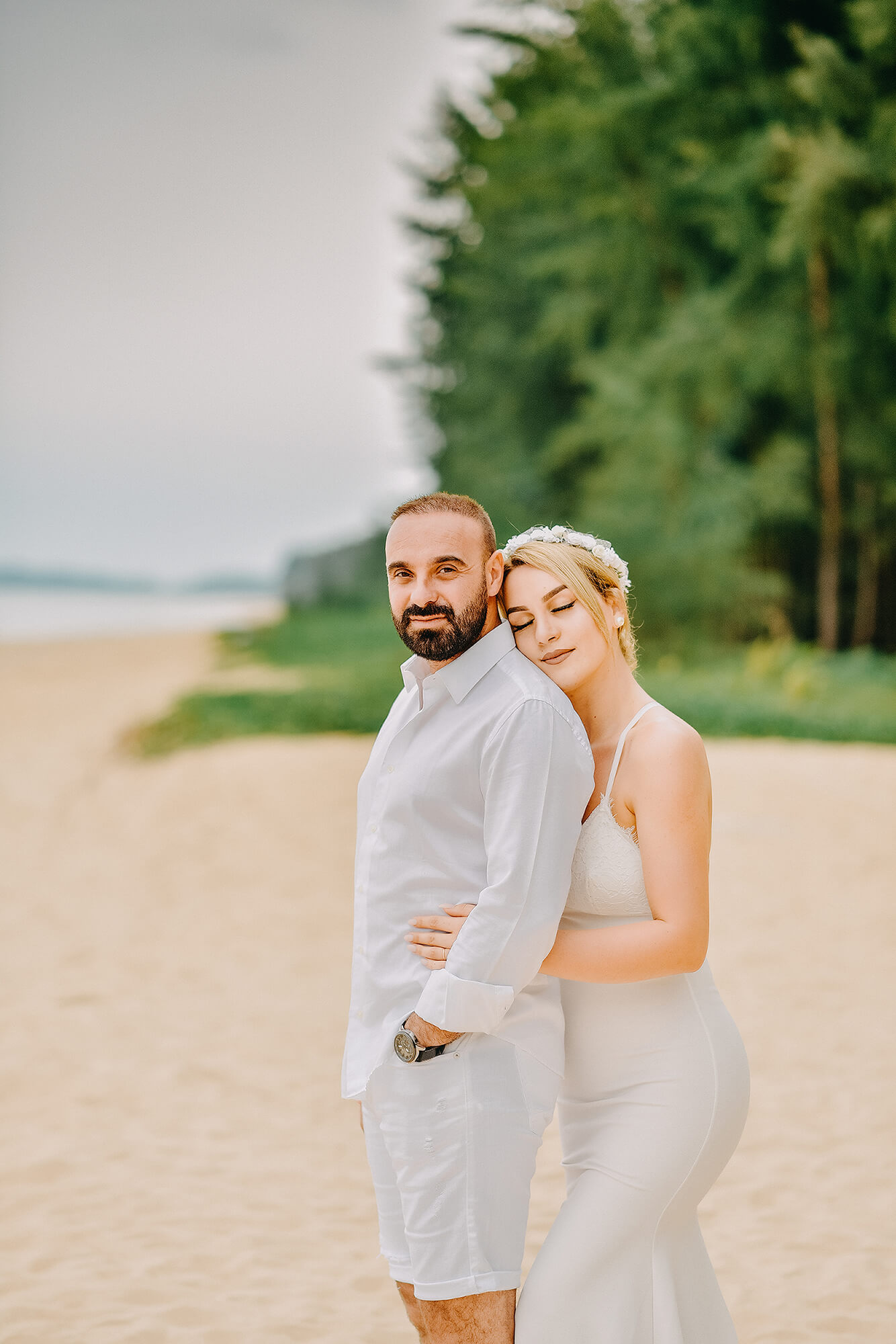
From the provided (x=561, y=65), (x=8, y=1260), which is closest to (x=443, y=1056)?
(x=8, y=1260)

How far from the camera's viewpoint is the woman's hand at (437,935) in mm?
2145

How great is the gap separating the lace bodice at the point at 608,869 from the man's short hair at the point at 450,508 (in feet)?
1.58

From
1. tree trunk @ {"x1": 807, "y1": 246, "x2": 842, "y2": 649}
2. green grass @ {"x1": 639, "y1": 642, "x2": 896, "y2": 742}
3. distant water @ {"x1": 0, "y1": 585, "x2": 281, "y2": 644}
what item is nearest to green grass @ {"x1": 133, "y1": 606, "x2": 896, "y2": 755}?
green grass @ {"x1": 639, "y1": 642, "x2": 896, "y2": 742}

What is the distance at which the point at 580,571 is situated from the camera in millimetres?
2396

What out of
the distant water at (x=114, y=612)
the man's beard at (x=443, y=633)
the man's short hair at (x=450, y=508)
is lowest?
the distant water at (x=114, y=612)

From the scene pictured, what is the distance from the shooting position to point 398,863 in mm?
2254

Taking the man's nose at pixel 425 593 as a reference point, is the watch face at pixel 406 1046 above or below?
below

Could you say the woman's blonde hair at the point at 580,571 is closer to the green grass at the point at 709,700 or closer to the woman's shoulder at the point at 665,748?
the woman's shoulder at the point at 665,748

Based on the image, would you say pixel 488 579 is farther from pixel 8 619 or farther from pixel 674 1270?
pixel 8 619

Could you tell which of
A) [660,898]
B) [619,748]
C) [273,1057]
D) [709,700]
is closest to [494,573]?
[619,748]

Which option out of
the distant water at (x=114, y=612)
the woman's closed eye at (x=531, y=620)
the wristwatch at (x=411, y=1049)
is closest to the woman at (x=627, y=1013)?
the woman's closed eye at (x=531, y=620)

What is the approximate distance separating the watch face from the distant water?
147 ft

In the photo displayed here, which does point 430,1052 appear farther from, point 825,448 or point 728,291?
point 728,291

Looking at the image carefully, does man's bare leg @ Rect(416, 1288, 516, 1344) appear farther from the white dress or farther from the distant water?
the distant water
